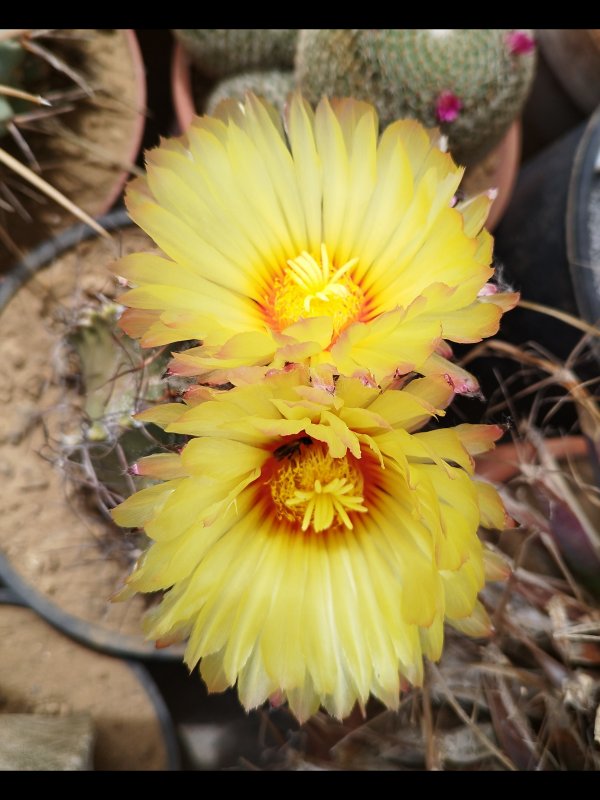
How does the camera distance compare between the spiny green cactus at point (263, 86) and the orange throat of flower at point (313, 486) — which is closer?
the orange throat of flower at point (313, 486)

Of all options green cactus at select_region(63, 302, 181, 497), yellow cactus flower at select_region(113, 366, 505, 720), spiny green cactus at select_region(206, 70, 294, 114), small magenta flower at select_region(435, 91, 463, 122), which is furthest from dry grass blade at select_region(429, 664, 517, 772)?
spiny green cactus at select_region(206, 70, 294, 114)

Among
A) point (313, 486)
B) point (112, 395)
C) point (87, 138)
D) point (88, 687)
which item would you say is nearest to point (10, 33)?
point (87, 138)

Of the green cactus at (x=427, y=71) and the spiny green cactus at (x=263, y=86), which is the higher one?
the green cactus at (x=427, y=71)

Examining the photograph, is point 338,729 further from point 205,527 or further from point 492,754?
point 205,527

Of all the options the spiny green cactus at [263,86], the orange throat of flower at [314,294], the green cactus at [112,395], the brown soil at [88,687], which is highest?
the spiny green cactus at [263,86]

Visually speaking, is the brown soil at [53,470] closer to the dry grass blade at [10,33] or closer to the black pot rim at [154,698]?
the black pot rim at [154,698]

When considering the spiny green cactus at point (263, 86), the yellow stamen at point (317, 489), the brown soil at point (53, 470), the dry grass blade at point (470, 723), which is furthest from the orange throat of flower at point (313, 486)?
the spiny green cactus at point (263, 86)

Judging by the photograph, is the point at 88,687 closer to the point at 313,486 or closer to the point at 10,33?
the point at 313,486

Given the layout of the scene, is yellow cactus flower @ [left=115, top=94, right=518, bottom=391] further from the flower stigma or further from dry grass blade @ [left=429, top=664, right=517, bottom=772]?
dry grass blade @ [left=429, top=664, right=517, bottom=772]
